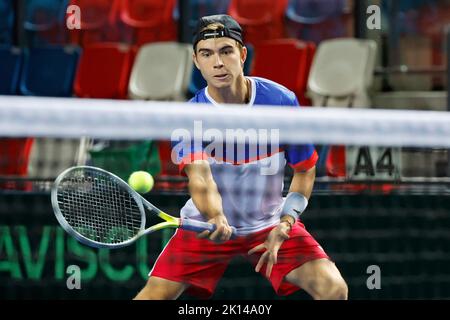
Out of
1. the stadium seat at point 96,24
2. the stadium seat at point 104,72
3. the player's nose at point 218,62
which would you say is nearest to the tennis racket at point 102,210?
the player's nose at point 218,62

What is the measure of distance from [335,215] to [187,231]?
1.84ft

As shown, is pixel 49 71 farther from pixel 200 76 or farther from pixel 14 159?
pixel 14 159

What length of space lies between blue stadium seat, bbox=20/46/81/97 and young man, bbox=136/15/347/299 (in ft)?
14.6

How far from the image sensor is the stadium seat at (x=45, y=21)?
27.6 ft

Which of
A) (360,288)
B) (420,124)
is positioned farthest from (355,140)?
(360,288)

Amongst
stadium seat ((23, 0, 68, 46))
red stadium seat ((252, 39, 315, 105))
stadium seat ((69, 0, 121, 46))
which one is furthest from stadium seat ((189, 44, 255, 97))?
stadium seat ((23, 0, 68, 46))

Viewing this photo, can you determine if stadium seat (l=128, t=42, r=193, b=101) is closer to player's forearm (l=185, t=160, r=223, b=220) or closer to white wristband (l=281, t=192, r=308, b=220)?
white wristband (l=281, t=192, r=308, b=220)

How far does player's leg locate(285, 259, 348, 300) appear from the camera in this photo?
320 cm

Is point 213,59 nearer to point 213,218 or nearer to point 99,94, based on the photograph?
point 213,218

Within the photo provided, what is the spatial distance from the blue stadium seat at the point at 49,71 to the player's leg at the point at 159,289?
4613 mm

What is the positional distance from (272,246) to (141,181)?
425mm

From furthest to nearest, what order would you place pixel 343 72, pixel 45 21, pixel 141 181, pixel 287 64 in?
pixel 45 21 < pixel 287 64 < pixel 343 72 < pixel 141 181

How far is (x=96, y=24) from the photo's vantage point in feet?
27.1

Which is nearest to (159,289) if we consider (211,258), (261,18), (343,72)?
(211,258)
